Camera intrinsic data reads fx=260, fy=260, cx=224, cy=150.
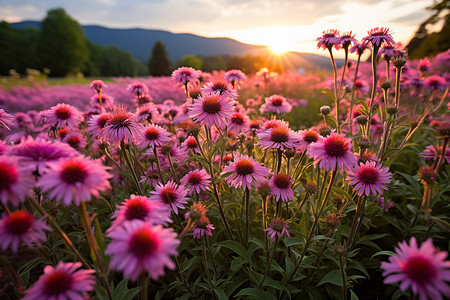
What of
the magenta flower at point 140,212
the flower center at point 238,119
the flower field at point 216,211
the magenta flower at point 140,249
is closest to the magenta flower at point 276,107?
the flower field at point 216,211

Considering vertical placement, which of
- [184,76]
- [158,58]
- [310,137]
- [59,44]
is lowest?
[158,58]

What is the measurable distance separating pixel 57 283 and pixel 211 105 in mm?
1400

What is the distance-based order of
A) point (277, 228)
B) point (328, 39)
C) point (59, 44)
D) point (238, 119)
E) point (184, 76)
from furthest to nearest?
point (59, 44)
point (238, 119)
point (184, 76)
point (328, 39)
point (277, 228)

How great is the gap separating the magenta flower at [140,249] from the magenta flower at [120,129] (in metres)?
1.04

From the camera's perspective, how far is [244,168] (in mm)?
1856

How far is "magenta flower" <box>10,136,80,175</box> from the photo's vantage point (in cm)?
119

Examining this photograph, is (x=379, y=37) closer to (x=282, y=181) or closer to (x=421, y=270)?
(x=282, y=181)

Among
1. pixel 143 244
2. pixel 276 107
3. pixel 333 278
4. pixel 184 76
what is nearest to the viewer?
pixel 143 244

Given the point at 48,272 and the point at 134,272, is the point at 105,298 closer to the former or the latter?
the point at 48,272

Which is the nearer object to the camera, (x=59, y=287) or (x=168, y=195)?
(x=59, y=287)

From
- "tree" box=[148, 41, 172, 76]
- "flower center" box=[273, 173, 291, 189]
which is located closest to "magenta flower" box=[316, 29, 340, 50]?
"flower center" box=[273, 173, 291, 189]

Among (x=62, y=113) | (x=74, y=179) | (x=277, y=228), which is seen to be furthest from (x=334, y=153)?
(x=62, y=113)

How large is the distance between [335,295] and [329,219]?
0.69 meters

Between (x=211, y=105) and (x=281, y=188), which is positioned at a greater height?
(x=211, y=105)
